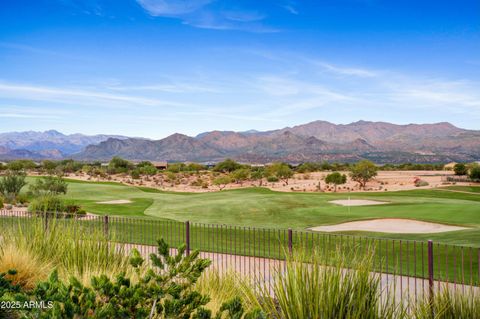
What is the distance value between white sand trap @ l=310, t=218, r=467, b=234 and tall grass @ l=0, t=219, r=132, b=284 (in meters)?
15.7

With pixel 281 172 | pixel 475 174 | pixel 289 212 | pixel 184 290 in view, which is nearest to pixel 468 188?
pixel 475 174

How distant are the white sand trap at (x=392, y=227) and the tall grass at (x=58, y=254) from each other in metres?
15.7

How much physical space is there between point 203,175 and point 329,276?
84651 millimetres

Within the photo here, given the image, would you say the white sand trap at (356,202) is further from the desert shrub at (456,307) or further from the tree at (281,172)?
the tree at (281,172)

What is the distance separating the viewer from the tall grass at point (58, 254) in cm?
991

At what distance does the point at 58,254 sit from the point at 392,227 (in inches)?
750

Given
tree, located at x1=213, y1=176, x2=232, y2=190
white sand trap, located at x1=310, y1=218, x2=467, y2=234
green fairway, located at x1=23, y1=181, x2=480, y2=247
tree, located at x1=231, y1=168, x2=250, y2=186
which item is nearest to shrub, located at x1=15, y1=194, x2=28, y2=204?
green fairway, located at x1=23, y1=181, x2=480, y2=247

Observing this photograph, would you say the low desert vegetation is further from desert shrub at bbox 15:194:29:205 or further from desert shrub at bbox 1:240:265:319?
desert shrub at bbox 15:194:29:205

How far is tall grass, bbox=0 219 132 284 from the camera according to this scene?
9.91 meters

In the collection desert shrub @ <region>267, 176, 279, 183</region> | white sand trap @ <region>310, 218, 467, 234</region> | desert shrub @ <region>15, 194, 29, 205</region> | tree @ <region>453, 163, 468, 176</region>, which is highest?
tree @ <region>453, 163, 468, 176</region>

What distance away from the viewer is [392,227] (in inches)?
991

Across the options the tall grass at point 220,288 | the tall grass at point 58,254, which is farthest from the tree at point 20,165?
the tall grass at point 220,288

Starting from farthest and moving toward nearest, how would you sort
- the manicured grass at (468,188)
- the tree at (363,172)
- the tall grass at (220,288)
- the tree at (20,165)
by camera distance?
the tree at (20,165), the tree at (363,172), the manicured grass at (468,188), the tall grass at (220,288)

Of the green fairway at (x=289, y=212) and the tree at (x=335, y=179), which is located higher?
the tree at (x=335, y=179)
